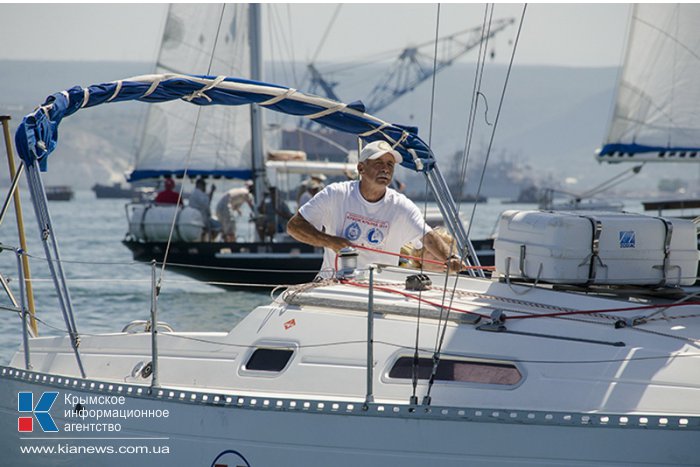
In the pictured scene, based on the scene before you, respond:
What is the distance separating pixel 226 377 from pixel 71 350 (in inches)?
57.0

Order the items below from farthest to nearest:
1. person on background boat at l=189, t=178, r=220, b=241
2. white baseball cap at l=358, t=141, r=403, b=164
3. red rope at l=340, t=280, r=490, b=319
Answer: person on background boat at l=189, t=178, r=220, b=241 → white baseball cap at l=358, t=141, r=403, b=164 → red rope at l=340, t=280, r=490, b=319

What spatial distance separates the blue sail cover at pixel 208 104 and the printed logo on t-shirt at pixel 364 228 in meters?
1.00

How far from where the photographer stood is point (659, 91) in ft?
47.8

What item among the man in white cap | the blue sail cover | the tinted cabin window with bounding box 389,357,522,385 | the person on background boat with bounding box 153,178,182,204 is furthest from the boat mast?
the tinted cabin window with bounding box 389,357,522,385

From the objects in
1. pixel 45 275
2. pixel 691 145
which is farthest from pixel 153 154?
pixel 691 145

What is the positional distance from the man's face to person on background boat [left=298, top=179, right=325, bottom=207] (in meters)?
11.6

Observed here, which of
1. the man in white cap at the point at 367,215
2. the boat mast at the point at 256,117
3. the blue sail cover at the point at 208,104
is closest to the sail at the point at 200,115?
the boat mast at the point at 256,117

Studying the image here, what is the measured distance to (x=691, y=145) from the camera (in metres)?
14.3

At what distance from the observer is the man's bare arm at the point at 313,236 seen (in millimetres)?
6699

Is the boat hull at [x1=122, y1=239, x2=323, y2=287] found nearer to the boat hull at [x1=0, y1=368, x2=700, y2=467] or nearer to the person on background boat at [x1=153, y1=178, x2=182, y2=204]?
the person on background boat at [x1=153, y1=178, x2=182, y2=204]

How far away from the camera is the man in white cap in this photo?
682 cm

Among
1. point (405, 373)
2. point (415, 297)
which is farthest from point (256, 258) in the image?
point (405, 373)

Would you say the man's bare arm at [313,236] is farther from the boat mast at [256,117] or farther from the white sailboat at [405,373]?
the boat mast at [256,117]

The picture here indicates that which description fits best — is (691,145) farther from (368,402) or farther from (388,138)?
(368,402)
